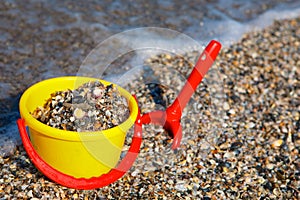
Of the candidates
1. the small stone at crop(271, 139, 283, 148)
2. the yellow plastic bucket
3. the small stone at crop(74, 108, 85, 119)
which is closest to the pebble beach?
the small stone at crop(271, 139, 283, 148)

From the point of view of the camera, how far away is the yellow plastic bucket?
6.38ft

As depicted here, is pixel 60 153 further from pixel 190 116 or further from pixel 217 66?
pixel 217 66

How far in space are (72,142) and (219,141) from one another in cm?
108

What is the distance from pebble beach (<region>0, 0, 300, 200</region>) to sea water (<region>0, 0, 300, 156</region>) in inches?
10.3

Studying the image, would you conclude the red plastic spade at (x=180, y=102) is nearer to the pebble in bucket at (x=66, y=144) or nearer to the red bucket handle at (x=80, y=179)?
the pebble in bucket at (x=66, y=144)

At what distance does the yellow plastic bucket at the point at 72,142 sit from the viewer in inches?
76.5

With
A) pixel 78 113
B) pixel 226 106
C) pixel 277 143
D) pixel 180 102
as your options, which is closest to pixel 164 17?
pixel 226 106

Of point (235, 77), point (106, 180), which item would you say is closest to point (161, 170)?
point (106, 180)

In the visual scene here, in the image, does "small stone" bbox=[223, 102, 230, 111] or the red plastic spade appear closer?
the red plastic spade

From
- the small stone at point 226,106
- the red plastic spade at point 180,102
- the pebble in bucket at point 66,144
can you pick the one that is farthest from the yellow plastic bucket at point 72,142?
the small stone at point 226,106

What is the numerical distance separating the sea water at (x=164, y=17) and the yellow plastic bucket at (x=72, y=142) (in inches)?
40.6

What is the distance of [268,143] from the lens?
274cm

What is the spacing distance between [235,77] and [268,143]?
2.38 ft

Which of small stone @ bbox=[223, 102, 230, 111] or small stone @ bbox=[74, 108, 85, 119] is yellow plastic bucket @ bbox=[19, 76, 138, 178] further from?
small stone @ bbox=[223, 102, 230, 111]
